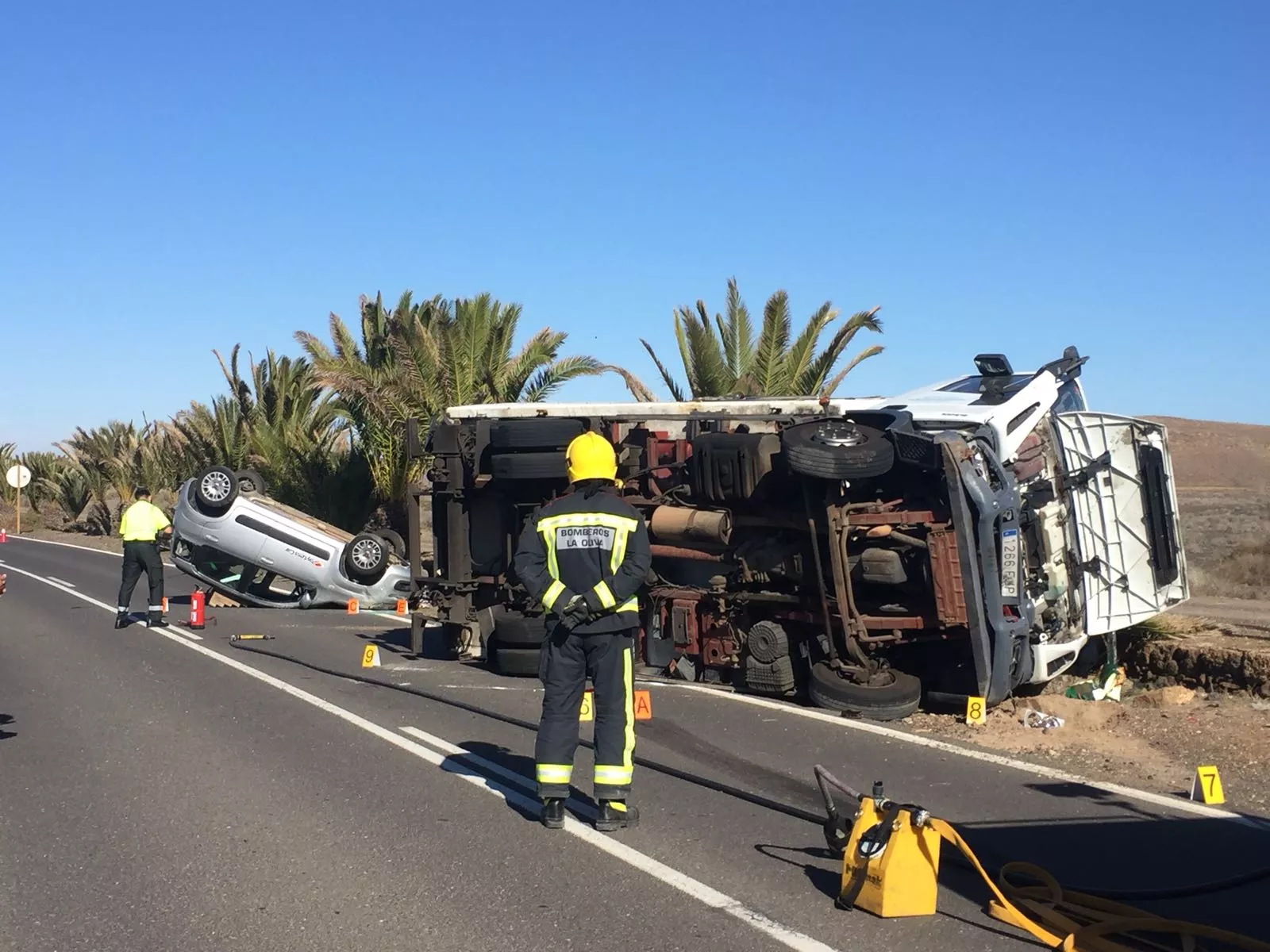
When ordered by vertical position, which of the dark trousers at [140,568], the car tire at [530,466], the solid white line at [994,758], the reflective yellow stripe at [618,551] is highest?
the car tire at [530,466]

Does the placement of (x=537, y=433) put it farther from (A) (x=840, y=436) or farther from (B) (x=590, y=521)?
(B) (x=590, y=521)

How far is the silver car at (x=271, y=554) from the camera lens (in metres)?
18.6

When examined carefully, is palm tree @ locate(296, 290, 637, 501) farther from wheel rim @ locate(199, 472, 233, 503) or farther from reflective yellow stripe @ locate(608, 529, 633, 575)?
reflective yellow stripe @ locate(608, 529, 633, 575)

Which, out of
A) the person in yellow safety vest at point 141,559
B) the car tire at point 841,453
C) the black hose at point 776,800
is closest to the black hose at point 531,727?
the black hose at point 776,800

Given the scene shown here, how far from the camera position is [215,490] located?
61.5ft

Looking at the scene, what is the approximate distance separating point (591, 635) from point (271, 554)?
13.2 metres

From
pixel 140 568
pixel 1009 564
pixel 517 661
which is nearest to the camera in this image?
pixel 1009 564

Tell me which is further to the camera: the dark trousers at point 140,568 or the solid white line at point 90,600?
the dark trousers at point 140,568

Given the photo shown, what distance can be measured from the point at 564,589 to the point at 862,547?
3.97 metres

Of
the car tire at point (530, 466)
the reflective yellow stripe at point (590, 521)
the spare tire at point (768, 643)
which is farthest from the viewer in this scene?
the car tire at point (530, 466)

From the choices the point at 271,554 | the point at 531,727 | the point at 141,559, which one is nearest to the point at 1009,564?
the point at 531,727

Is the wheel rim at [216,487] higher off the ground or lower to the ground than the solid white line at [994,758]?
higher

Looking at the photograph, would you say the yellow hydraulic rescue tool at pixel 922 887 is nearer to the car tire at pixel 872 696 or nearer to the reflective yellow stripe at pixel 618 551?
the reflective yellow stripe at pixel 618 551

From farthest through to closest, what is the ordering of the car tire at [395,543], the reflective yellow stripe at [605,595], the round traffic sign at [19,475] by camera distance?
the round traffic sign at [19,475] < the car tire at [395,543] < the reflective yellow stripe at [605,595]
